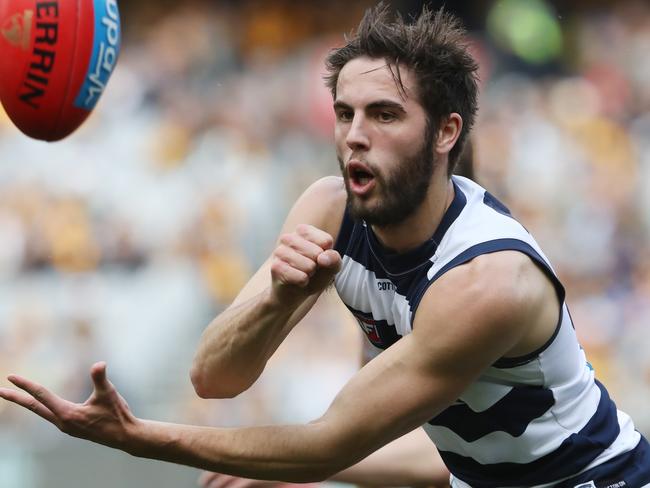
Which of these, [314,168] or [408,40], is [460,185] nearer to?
[408,40]

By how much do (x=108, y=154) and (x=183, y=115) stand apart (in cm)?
86

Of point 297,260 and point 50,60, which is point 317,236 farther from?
point 50,60

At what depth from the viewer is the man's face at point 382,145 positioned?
333 centimetres

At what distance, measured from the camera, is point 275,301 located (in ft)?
11.1

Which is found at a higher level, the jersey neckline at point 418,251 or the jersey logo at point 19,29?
the jersey logo at point 19,29

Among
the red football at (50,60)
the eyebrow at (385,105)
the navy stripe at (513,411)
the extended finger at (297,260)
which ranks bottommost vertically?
the navy stripe at (513,411)

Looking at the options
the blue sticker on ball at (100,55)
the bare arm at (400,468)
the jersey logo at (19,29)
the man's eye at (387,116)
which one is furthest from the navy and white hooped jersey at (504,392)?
the jersey logo at (19,29)

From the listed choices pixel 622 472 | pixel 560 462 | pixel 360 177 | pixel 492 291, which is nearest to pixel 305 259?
pixel 360 177

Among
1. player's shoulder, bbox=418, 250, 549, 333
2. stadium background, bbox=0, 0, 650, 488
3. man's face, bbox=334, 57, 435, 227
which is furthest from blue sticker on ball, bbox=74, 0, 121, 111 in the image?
stadium background, bbox=0, 0, 650, 488

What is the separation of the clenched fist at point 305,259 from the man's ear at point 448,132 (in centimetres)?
57

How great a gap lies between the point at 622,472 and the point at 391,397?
0.90 metres

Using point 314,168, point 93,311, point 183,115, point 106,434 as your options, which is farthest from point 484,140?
point 106,434

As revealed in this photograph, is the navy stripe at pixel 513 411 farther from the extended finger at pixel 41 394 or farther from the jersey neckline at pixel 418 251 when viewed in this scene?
the extended finger at pixel 41 394

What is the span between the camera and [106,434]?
10.1ft
